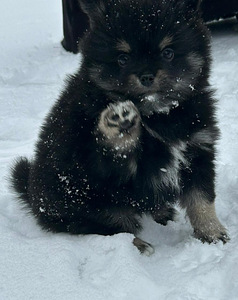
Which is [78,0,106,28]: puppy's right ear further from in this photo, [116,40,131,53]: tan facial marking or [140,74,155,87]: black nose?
[140,74,155,87]: black nose

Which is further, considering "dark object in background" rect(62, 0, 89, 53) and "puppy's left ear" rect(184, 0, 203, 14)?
"dark object in background" rect(62, 0, 89, 53)

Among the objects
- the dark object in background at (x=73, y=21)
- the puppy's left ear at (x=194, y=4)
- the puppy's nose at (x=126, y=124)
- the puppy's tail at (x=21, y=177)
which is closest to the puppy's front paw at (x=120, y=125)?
the puppy's nose at (x=126, y=124)

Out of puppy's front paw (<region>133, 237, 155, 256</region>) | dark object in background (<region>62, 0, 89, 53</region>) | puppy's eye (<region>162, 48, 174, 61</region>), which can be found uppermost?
puppy's eye (<region>162, 48, 174, 61</region>)

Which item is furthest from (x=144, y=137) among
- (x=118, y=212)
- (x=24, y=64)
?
(x=24, y=64)

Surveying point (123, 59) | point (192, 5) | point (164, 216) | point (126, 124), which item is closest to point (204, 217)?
point (164, 216)

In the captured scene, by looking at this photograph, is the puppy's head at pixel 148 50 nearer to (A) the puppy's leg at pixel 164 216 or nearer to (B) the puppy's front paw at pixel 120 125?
(B) the puppy's front paw at pixel 120 125

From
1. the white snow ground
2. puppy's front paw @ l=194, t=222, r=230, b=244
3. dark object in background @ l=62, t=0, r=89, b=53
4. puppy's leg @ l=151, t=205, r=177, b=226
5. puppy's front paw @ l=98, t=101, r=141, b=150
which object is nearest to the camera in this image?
the white snow ground

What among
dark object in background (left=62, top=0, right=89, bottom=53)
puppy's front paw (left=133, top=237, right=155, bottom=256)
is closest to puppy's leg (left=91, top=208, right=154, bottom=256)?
puppy's front paw (left=133, top=237, right=155, bottom=256)
